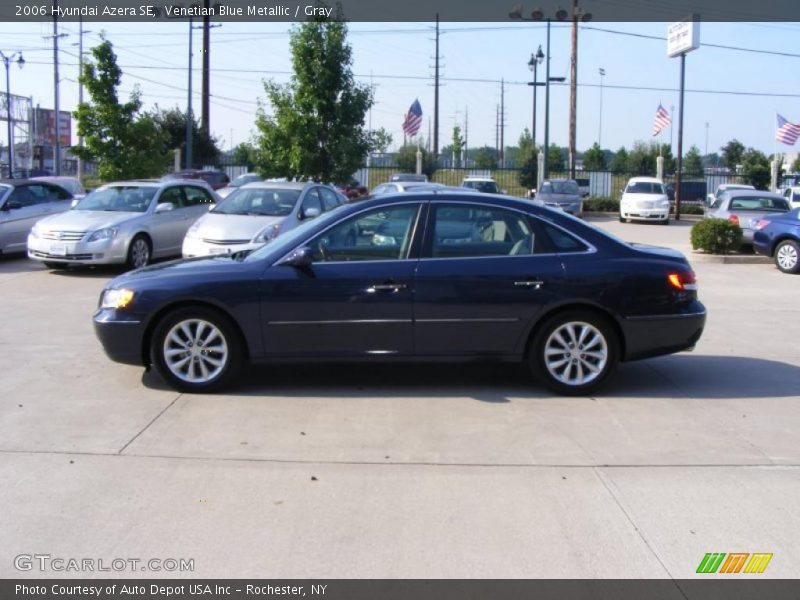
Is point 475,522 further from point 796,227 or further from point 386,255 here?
point 796,227

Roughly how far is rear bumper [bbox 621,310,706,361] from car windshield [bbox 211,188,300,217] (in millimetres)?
8213

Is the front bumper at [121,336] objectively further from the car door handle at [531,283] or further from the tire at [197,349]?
the car door handle at [531,283]

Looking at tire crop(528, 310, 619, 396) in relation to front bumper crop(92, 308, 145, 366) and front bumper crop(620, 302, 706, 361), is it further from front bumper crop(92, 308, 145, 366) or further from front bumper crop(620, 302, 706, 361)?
front bumper crop(92, 308, 145, 366)

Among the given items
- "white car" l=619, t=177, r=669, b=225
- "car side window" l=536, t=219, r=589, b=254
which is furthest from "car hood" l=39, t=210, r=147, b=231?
"white car" l=619, t=177, r=669, b=225

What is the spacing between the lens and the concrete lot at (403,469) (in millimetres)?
4301

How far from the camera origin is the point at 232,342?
273 inches

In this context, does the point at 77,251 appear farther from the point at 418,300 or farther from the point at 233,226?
the point at 418,300

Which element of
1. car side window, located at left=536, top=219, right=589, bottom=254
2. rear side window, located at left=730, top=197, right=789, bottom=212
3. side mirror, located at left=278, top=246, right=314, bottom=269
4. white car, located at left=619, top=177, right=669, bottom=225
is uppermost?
white car, located at left=619, top=177, right=669, bottom=225

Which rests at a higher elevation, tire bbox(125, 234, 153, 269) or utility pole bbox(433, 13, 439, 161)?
utility pole bbox(433, 13, 439, 161)

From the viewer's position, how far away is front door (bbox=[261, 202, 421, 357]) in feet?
22.4

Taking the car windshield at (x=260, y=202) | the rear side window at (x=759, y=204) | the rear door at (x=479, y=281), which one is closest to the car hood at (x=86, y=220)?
the car windshield at (x=260, y=202)

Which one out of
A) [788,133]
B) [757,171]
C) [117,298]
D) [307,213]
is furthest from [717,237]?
[757,171]

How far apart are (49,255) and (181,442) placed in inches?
378

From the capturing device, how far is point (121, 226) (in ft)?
48.1
